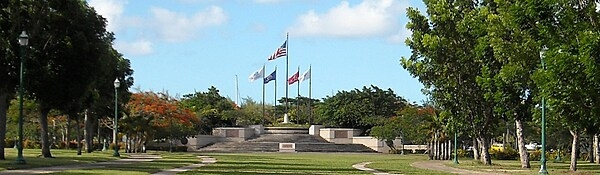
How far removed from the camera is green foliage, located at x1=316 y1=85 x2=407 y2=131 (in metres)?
116

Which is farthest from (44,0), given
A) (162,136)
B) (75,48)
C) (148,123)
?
(162,136)

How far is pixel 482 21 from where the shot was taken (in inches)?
1475

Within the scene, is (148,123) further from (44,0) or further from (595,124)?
(595,124)

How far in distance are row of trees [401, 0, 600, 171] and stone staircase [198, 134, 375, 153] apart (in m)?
45.2

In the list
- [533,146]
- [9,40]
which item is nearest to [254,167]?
[9,40]

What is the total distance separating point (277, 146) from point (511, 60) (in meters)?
66.0

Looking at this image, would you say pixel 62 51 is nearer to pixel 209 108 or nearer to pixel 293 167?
pixel 293 167

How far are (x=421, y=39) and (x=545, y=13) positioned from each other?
62.2 feet

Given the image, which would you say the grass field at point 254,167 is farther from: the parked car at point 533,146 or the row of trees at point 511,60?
the parked car at point 533,146

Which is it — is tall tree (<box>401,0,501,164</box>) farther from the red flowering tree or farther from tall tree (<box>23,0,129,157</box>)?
the red flowering tree

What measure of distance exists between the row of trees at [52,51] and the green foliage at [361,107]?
7472 cm

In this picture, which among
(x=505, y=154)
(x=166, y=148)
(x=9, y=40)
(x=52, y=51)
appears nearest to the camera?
(x=9, y=40)

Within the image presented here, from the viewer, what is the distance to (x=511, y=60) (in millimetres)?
34312

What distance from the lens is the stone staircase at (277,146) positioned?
97.6 meters
